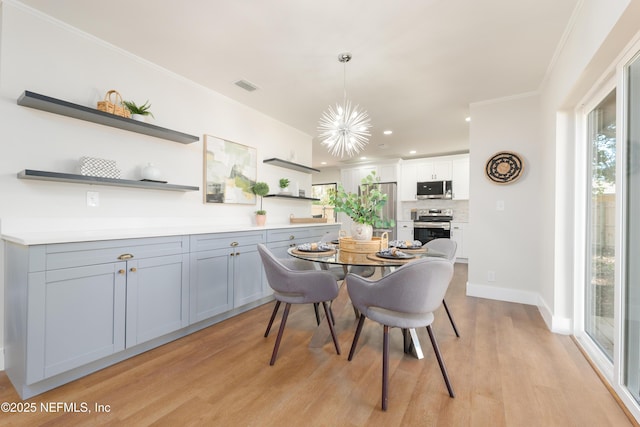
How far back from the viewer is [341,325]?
266cm

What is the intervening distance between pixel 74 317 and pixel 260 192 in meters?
2.31

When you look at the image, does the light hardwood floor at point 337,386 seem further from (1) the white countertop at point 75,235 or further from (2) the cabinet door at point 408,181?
(2) the cabinet door at point 408,181

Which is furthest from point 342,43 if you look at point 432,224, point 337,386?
point 432,224

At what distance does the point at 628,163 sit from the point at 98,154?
3.68 metres

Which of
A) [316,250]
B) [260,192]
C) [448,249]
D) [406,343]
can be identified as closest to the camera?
[406,343]

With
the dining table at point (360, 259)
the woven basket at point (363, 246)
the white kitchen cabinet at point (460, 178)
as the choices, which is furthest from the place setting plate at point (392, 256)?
the white kitchen cabinet at point (460, 178)

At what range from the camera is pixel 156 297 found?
Answer: 85.5 inches

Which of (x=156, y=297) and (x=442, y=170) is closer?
(x=156, y=297)

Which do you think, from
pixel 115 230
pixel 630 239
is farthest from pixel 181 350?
pixel 630 239

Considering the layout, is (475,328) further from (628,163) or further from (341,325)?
(628,163)

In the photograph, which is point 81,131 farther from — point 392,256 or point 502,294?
point 502,294

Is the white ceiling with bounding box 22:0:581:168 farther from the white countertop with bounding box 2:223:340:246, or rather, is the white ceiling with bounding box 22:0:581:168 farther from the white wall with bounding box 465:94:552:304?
the white countertop with bounding box 2:223:340:246

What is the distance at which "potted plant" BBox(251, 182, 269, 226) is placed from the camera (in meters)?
3.61

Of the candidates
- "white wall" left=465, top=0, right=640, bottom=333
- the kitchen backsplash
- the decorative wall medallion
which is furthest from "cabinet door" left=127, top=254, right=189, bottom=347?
the kitchen backsplash
